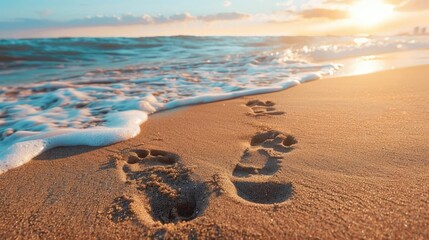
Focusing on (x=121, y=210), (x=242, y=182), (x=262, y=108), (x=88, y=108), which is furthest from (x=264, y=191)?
(x=88, y=108)

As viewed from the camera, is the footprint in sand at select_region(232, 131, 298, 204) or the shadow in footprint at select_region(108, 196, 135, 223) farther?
the footprint in sand at select_region(232, 131, 298, 204)

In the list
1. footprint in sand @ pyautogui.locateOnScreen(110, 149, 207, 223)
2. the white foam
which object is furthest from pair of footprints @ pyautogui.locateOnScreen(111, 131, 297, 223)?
the white foam

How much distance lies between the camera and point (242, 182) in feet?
5.86

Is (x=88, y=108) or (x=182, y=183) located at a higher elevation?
(x=182, y=183)

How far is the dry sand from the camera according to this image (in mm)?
1379

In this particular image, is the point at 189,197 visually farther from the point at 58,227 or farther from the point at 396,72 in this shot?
the point at 396,72

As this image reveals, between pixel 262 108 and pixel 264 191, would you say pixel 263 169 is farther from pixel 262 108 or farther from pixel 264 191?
pixel 262 108

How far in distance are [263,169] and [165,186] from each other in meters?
0.56

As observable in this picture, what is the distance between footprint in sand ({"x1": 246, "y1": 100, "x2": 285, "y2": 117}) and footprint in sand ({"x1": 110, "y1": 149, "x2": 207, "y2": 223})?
1265mm

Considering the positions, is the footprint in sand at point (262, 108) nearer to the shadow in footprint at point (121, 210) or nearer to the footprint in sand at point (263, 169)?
the footprint in sand at point (263, 169)

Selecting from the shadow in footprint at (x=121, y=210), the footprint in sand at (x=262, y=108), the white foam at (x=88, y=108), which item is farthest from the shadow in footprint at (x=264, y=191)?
the footprint in sand at (x=262, y=108)

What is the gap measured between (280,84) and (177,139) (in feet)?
8.08

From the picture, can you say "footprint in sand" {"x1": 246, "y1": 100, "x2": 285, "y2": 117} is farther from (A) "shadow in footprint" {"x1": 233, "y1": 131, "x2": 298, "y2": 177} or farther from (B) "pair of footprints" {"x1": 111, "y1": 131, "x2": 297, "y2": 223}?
(B) "pair of footprints" {"x1": 111, "y1": 131, "x2": 297, "y2": 223}

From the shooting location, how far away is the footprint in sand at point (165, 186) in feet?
5.21
